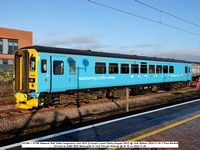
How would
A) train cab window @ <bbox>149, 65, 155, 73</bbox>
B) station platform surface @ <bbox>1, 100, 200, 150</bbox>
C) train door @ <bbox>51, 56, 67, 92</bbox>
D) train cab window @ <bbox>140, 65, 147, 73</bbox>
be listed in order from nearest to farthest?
station platform surface @ <bbox>1, 100, 200, 150</bbox>
train door @ <bbox>51, 56, 67, 92</bbox>
train cab window @ <bbox>140, 65, 147, 73</bbox>
train cab window @ <bbox>149, 65, 155, 73</bbox>

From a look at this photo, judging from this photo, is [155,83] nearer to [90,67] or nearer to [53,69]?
[90,67]

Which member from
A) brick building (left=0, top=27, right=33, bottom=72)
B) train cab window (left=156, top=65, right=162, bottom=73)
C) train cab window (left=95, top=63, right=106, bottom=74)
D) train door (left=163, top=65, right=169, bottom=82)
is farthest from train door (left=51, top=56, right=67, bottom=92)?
brick building (left=0, top=27, right=33, bottom=72)

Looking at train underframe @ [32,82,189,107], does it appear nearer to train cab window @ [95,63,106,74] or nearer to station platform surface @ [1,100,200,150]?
train cab window @ [95,63,106,74]

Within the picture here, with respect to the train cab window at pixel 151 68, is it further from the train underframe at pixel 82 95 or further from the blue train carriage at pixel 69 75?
the train underframe at pixel 82 95

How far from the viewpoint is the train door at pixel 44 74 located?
971 centimetres

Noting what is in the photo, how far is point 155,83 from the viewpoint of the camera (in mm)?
17891

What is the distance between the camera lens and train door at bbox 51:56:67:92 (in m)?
10.2

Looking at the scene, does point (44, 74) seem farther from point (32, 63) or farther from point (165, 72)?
point (165, 72)

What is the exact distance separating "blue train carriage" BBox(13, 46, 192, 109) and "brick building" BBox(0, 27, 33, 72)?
2689 cm

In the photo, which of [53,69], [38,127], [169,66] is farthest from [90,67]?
[169,66]

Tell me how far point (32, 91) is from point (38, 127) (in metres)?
3.02

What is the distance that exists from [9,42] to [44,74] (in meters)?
33.0

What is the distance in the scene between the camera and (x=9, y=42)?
126ft

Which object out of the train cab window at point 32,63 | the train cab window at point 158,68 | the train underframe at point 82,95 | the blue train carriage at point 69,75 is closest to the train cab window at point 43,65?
the blue train carriage at point 69,75
